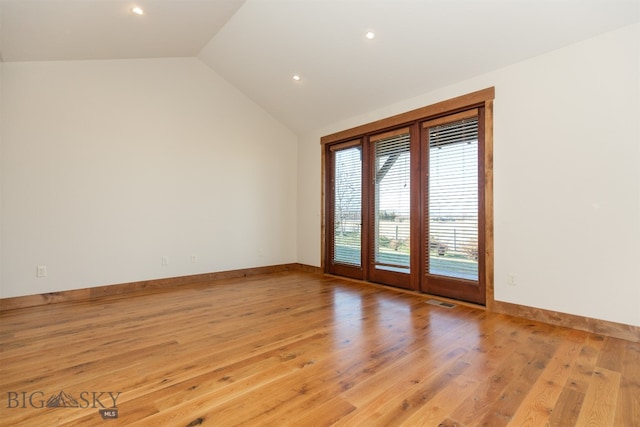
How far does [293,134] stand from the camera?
20.0 feet

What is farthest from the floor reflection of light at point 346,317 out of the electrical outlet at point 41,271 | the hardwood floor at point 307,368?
the electrical outlet at point 41,271

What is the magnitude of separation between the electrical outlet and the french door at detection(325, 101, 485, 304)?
3951mm

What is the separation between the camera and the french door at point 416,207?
3533 mm

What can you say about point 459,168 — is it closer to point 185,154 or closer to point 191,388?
point 191,388

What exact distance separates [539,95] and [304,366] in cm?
336

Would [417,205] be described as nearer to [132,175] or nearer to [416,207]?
[416,207]

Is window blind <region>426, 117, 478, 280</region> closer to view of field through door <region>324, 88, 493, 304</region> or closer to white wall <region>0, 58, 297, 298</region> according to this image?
view of field through door <region>324, 88, 493, 304</region>

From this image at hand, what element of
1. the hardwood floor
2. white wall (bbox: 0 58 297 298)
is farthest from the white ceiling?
the hardwood floor

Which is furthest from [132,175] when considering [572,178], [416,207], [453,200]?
[572,178]

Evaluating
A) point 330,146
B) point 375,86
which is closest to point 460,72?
point 375,86

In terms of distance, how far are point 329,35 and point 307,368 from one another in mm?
3526

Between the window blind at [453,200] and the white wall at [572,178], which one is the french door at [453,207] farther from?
the white wall at [572,178]

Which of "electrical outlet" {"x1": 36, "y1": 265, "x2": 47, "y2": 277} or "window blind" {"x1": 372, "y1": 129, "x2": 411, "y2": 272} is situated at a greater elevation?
"window blind" {"x1": 372, "y1": 129, "x2": 411, "y2": 272}

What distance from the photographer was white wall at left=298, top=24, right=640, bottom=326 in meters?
2.54
